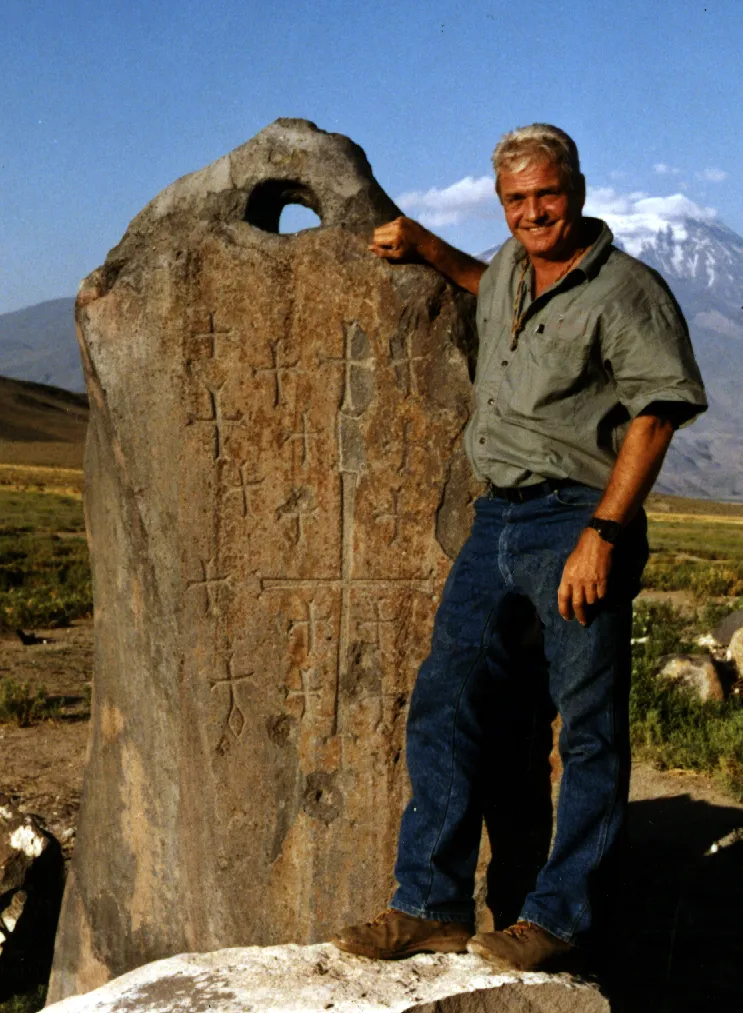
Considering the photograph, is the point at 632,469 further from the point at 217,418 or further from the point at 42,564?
the point at 42,564

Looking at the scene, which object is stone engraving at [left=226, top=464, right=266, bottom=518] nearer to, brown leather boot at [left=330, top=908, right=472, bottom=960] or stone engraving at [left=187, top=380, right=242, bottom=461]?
stone engraving at [left=187, top=380, right=242, bottom=461]

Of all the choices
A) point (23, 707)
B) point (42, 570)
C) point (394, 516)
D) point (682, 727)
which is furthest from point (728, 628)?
point (42, 570)

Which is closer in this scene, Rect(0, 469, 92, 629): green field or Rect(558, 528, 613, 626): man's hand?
Rect(558, 528, 613, 626): man's hand

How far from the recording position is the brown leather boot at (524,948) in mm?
3014

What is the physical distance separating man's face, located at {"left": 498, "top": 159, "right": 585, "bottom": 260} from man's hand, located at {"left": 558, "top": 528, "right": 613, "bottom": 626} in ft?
2.47

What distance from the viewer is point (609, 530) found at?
2.93 metres

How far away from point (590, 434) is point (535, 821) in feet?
4.67

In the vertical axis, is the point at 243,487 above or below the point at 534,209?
below

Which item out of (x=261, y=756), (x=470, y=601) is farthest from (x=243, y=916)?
(x=470, y=601)

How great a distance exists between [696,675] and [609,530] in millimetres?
5770

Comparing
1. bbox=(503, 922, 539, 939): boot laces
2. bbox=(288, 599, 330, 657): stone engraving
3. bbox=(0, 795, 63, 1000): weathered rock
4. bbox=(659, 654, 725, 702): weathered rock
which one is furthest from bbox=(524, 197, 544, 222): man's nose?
bbox=(659, 654, 725, 702): weathered rock

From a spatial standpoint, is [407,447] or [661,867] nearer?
[407,447]

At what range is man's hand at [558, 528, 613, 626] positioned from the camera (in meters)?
2.95

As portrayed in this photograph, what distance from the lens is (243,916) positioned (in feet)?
12.6
